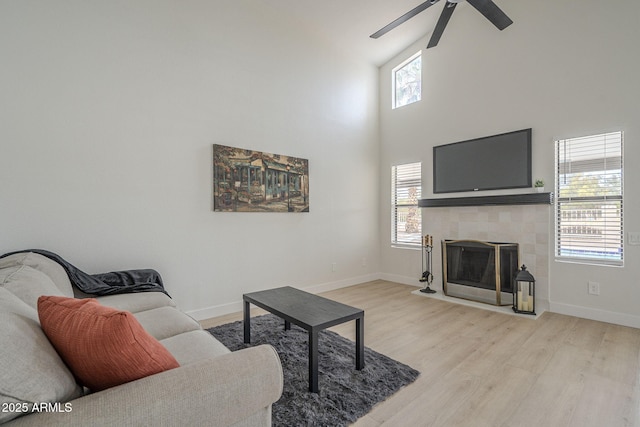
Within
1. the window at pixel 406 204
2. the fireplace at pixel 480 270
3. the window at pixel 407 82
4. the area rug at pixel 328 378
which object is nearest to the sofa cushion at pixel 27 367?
the area rug at pixel 328 378

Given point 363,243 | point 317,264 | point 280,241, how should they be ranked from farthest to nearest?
point 363,243 → point 317,264 → point 280,241

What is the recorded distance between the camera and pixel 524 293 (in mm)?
3410

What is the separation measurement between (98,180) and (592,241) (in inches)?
199

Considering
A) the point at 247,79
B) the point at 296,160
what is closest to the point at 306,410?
the point at 296,160

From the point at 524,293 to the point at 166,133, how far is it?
429 centimetres

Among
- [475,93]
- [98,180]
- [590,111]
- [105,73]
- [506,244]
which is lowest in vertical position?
[506,244]

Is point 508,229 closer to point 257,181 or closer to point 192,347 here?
point 257,181

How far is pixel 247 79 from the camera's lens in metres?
3.62

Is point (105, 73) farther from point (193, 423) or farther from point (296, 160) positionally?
point (193, 423)

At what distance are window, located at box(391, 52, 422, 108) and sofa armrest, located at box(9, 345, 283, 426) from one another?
477 centimetres

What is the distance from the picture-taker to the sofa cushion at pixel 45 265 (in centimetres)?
193

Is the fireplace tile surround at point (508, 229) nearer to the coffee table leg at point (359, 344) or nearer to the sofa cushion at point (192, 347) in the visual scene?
the coffee table leg at point (359, 344)

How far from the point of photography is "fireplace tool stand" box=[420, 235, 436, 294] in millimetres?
4340

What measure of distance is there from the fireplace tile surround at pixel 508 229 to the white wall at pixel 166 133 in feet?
5.11
